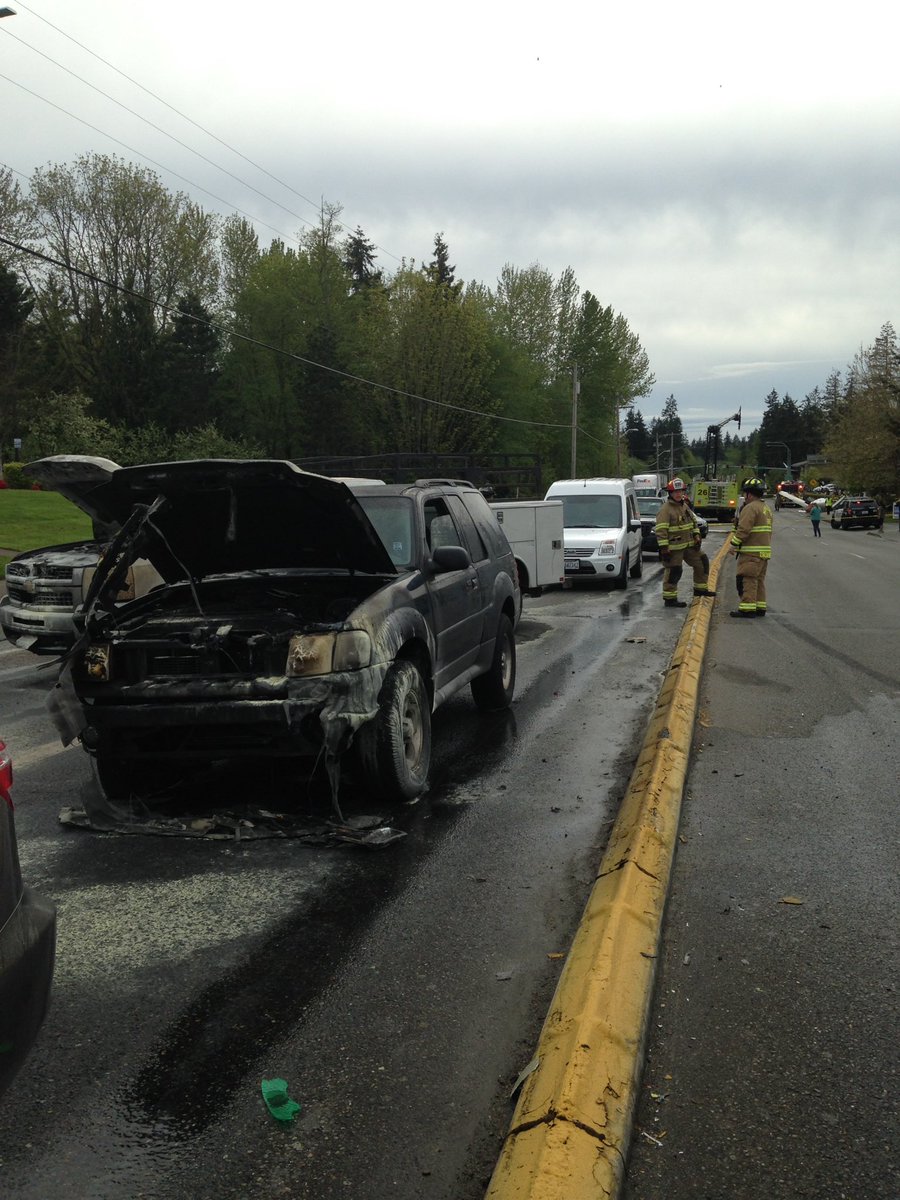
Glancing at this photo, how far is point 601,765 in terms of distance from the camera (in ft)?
22.2

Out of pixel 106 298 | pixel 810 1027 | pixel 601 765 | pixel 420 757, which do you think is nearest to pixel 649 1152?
pixel 810 1027

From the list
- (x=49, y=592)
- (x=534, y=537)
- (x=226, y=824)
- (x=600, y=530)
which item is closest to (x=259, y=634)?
(x=226, y=824)

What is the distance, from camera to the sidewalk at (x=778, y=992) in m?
2.67

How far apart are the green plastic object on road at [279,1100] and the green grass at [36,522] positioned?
22.7m

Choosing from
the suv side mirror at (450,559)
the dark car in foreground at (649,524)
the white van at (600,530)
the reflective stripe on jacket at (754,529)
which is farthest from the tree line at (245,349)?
the suv side mirror at (450,559)

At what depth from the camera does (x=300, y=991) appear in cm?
362

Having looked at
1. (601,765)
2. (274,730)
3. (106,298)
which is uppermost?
(106,298)

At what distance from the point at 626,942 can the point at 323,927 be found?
118 centimetres

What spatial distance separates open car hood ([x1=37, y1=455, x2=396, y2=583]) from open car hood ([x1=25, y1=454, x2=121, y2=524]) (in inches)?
0.7

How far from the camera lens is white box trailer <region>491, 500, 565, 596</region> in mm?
15969

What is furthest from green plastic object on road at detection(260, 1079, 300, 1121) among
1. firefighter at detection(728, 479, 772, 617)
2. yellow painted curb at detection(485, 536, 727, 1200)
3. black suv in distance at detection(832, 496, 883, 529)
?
black suv in distance at detection(832, 496, 883, 529)

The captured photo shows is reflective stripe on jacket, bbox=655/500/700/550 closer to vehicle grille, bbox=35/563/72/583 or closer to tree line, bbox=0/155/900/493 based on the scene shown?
vehicle grille, bbox=35/563/72/583

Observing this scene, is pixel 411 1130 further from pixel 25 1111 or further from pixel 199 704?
pixel 199 704

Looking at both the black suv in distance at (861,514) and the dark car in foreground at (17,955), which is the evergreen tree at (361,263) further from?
the dark car in foreground at (17,955)
